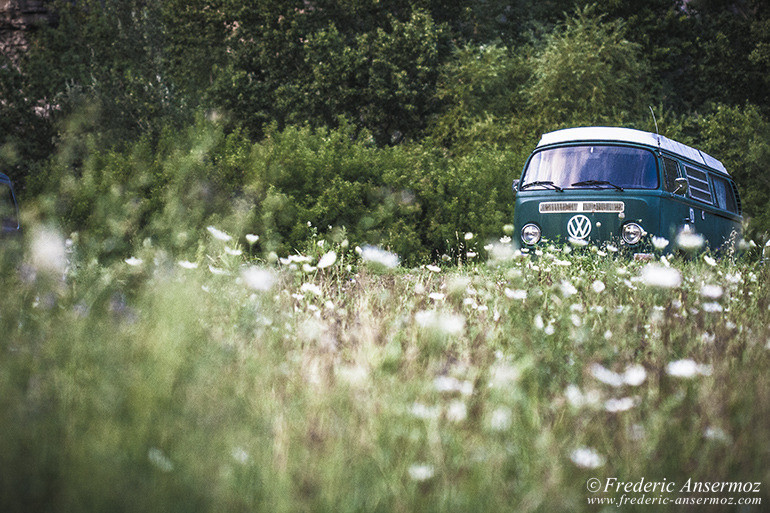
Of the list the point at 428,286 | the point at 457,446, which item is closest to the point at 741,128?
the point at 428,286

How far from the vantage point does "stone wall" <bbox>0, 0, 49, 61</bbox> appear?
3188cm

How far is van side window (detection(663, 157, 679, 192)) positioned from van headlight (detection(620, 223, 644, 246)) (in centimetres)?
68

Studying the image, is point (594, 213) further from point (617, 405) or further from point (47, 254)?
point (47, 254)

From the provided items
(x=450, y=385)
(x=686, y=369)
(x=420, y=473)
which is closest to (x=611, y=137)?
(x=686, y=369)

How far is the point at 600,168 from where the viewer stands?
8062mm

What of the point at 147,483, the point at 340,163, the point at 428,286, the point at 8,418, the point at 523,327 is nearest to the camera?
the point at 147,483

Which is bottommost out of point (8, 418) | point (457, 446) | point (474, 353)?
point (474, 353)

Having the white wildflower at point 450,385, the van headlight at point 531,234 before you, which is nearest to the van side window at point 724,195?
the van headlight at point 531,234

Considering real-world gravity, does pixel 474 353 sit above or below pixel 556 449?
below

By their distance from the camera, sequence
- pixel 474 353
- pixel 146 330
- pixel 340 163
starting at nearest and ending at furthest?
pixel 146 330
pixel 474 353
pixel 340 163

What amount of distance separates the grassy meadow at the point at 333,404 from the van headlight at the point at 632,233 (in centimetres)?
403

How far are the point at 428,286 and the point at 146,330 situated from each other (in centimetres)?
298

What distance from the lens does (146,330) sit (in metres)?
2.89

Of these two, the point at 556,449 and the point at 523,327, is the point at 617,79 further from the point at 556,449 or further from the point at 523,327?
the point at 556,449
